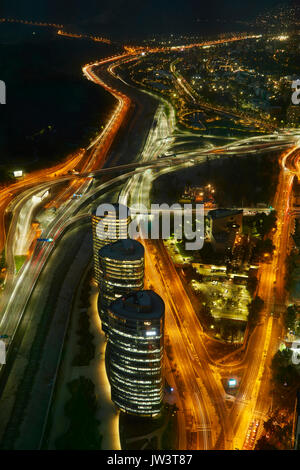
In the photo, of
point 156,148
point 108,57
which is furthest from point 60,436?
point 108,57

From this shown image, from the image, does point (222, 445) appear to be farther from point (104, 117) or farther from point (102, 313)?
point (104, 117)

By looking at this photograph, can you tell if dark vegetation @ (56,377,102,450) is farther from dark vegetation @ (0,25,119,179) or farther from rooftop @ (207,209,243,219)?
dark vegetation @ (0,25,119,179)

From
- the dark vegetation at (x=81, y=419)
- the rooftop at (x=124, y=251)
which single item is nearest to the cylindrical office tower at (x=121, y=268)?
the rooftop at (x=124, y=251)

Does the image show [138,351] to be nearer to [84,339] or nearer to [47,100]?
[84,339]

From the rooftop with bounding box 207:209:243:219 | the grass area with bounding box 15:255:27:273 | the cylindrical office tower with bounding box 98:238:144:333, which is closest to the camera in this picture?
the cylindrical office tower with bounding box 98:238:144:333

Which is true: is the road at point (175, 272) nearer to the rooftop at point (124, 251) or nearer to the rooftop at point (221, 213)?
the rooftop at point (221, 213)

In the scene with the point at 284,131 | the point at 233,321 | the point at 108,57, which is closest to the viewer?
the point at 233,321

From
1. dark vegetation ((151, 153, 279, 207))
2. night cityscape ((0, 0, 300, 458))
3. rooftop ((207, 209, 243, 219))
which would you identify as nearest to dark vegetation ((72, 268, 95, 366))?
night cityscape ((0, 0, 300, 458))
